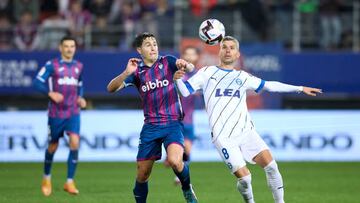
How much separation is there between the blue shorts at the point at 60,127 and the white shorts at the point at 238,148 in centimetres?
423

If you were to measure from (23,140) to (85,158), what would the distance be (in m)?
1.42

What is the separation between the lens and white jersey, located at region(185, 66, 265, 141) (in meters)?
9.94

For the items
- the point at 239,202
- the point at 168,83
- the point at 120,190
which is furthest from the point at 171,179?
the point at 168,83

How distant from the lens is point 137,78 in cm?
1022

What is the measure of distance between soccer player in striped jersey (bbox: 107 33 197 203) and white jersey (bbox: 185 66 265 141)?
41 cm

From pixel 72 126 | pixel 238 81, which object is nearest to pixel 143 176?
pixel 238 81

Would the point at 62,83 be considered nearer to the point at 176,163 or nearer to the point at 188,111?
the point at 188,111

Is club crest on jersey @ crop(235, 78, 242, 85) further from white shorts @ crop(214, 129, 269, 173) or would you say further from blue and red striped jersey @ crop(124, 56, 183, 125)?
blue and red striped jersey @ crop(124, 56, 183, 125)

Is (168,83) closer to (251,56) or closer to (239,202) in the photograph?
(239,202)

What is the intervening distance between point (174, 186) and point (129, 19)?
8502 millimetres

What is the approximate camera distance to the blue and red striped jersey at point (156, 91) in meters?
10.2

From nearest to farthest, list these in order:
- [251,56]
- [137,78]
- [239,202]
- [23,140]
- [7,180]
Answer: [137,78] → [239,202] → [7,180] → [23,140] → [251,56]

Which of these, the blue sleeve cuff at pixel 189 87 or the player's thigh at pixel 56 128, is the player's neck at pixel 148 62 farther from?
the player's thigh at pixel 56 128

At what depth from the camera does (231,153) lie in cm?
982
